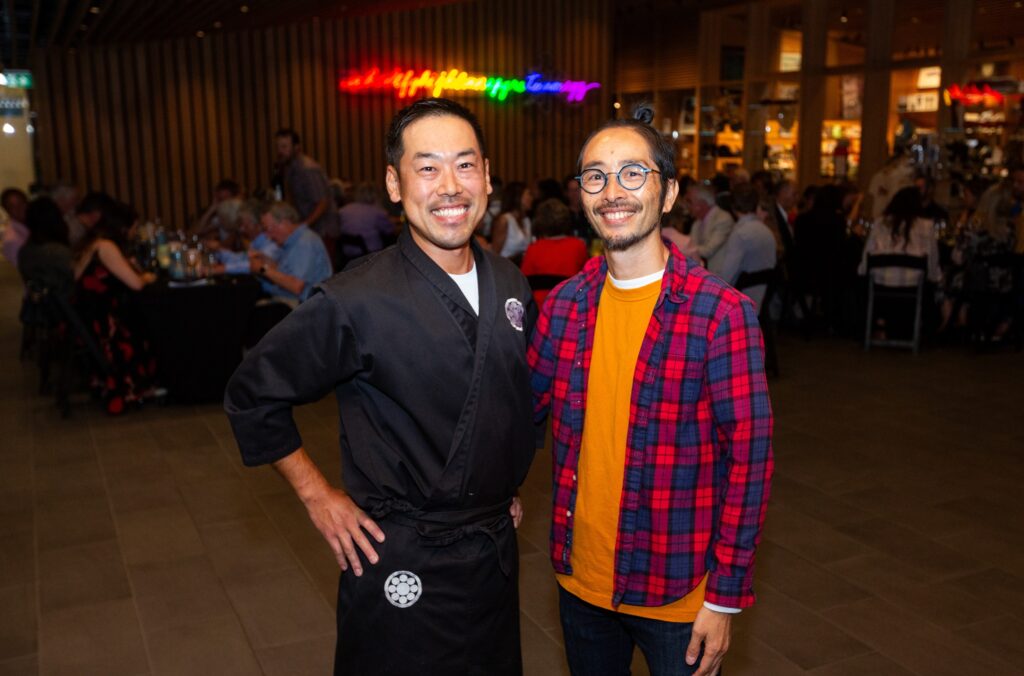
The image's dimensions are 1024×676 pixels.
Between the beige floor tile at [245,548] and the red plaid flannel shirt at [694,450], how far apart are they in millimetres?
2272

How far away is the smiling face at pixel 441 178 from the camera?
5.11ft

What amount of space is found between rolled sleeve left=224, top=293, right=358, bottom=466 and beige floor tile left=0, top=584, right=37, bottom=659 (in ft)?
6.39

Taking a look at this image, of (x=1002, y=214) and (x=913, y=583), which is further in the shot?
(x=1002, y=214)

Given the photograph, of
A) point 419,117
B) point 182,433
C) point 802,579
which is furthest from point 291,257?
point 419,117

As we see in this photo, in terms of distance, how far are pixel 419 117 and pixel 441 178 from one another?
0.39 ft

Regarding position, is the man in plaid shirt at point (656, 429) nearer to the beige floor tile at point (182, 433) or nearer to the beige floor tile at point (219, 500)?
the beige floor tile at point (219, 500)

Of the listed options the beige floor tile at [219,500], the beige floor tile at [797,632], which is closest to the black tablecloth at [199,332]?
the beige floor tile at [219,500]

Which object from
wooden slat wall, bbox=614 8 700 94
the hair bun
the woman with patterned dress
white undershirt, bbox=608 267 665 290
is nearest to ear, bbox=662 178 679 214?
white undershirt, bbox=608 267 665 290

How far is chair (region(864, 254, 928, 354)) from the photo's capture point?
6.96 meters

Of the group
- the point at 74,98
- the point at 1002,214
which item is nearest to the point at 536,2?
the point at 74,98

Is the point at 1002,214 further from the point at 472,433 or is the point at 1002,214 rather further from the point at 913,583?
the point at 472,433

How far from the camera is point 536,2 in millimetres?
13500

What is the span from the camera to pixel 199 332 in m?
5.75

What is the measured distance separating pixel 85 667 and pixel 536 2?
12575 millimetres
